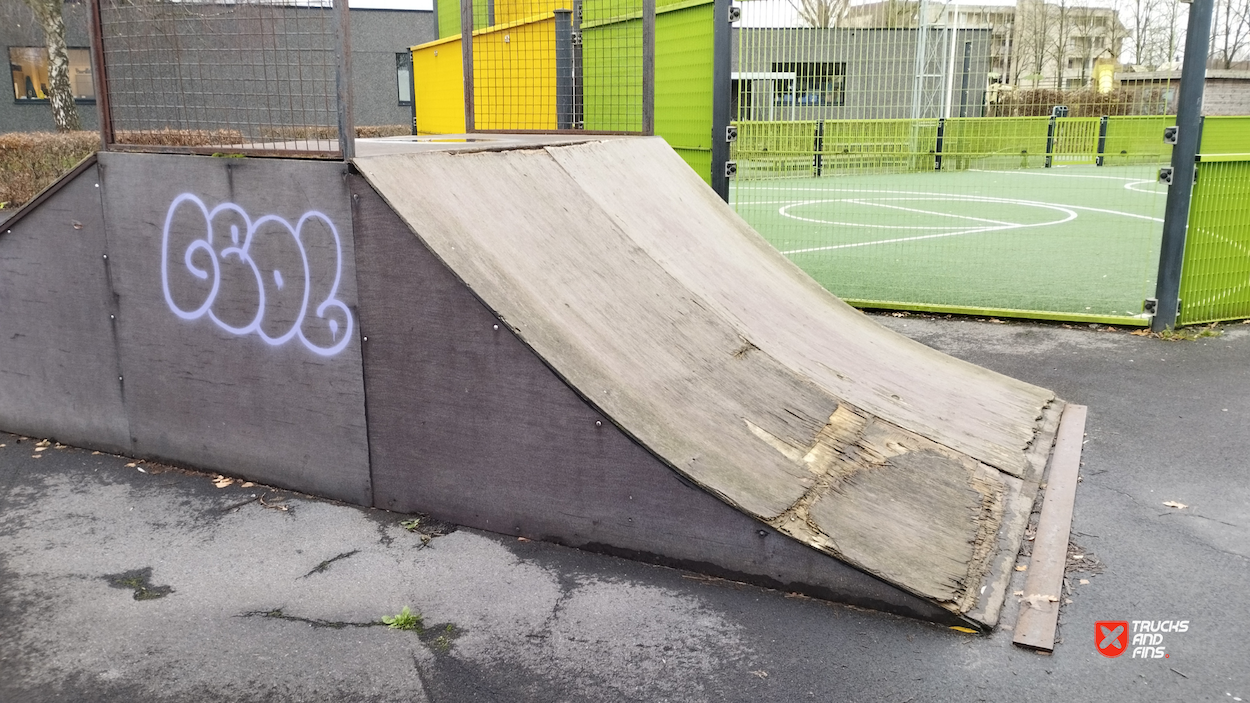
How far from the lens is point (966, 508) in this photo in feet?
13.7

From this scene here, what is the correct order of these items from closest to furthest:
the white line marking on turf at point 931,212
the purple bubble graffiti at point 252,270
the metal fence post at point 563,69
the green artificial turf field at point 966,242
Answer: the purple bubble graffiti at point 252,270, the metal fence post at point 563,69, the green artificial turf field at point 966,242, the white line marking on turf at point 931,212

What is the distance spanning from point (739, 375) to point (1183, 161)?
5.20m

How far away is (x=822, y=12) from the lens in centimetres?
980

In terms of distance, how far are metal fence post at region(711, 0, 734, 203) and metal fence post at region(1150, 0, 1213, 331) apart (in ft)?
12.3

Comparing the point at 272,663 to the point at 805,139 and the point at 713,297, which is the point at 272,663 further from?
the point at 805,139

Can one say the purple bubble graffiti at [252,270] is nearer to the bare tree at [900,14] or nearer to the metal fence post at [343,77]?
the metal fence post at [343,77]

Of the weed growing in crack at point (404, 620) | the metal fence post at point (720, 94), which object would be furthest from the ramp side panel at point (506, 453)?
the metal fence post at point (720, 94)

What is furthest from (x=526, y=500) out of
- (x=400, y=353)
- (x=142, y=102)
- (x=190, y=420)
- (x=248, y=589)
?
(x=142, y=102)

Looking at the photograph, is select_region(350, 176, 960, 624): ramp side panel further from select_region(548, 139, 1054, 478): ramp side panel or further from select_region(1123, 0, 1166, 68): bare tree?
select_region(1123, 0, 1166, 68): bare tree

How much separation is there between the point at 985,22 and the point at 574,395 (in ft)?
27.3

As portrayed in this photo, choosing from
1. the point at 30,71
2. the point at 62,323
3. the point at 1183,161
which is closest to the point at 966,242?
the point at 1183,161

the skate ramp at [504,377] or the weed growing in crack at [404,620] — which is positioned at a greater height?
the skate ramp at [504,377]

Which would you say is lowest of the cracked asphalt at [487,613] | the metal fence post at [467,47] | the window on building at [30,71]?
the cracked asphalt at [487,613]

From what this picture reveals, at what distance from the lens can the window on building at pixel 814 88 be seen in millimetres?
9070
